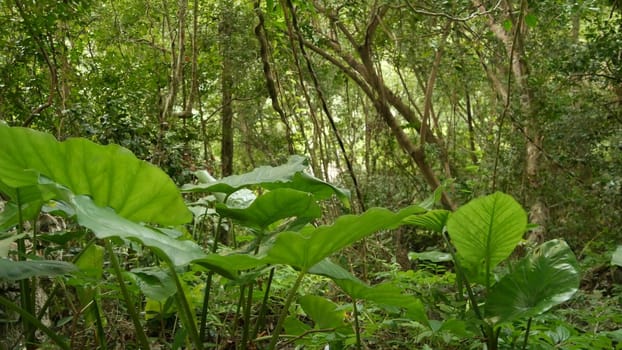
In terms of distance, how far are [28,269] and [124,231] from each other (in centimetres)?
29

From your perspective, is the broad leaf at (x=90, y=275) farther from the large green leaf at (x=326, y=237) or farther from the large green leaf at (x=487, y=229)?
the large green leaf at (x=487, y=229)

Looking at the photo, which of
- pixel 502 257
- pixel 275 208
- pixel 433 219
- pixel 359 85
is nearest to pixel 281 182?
pixel 275 208

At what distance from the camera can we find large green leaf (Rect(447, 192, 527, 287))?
1.15 m

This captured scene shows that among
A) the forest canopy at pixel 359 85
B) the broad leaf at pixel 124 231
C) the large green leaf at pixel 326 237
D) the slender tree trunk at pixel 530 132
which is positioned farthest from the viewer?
the slender tree trunk at pixel 530 132

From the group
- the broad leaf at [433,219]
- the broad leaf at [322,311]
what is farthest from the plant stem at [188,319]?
the broad leaf at [433,219]

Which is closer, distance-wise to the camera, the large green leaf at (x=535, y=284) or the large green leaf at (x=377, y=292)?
the large green leaf at (x=377, y=292)

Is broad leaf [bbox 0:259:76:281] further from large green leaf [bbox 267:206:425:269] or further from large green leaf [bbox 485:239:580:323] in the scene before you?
large green leaf [bbox 485:239:580:323]

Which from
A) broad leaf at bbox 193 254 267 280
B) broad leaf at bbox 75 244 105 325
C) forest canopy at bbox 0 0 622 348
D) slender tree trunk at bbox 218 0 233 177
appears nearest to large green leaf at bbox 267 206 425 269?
broad leaf at bbox 193 254 267 280

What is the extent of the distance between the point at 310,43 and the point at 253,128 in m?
2.41

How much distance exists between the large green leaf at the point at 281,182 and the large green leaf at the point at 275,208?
64mm

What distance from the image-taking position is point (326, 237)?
0.84 meters

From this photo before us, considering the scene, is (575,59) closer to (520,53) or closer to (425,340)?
(520,53)

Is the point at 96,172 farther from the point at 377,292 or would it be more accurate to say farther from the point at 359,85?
the point at 359,85

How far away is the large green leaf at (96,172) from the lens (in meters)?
0.86
